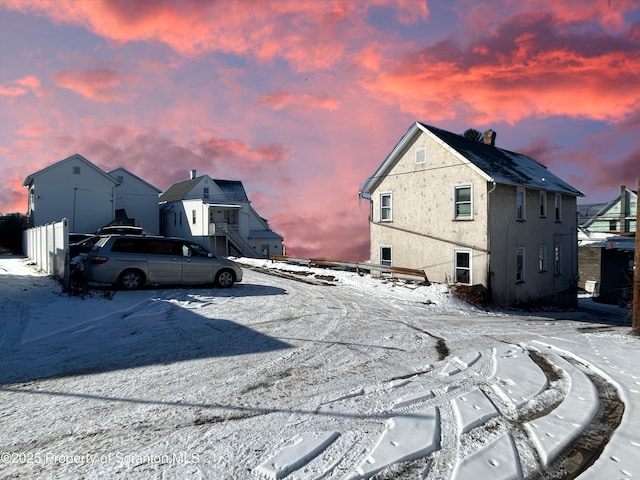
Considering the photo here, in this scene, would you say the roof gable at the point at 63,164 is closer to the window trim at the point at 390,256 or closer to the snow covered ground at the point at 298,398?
the window trim at the point at 390,256

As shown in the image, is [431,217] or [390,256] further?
[390,256]

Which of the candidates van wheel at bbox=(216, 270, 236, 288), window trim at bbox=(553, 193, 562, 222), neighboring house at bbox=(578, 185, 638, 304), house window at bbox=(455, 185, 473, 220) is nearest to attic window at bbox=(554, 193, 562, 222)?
window trim at bbox=(553, 193, 562, 222)

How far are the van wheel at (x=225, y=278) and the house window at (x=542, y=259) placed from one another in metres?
18.0

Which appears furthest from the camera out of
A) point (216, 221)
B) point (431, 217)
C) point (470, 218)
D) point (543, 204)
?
point (216, 221)

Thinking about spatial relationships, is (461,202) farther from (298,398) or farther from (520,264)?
(298,398)

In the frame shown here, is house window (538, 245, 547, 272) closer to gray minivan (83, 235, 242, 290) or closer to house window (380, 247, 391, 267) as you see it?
house window (380, 247, 391, 267)

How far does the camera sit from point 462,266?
64.5 feet

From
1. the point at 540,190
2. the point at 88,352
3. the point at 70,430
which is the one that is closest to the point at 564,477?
the point at 70,430

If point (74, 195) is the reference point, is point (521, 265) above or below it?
below

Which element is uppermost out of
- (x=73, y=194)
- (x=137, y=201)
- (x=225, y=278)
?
(x=137, y=201)

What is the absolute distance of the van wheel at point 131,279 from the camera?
1277 cm

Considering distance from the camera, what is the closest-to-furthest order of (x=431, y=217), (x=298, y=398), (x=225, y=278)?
(x=298, y=398), (x=225, y=278), (x=431, y=217)

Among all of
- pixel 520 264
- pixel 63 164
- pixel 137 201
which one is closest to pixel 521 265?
pixel 520 264

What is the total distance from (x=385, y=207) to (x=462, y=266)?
6.03 metres
